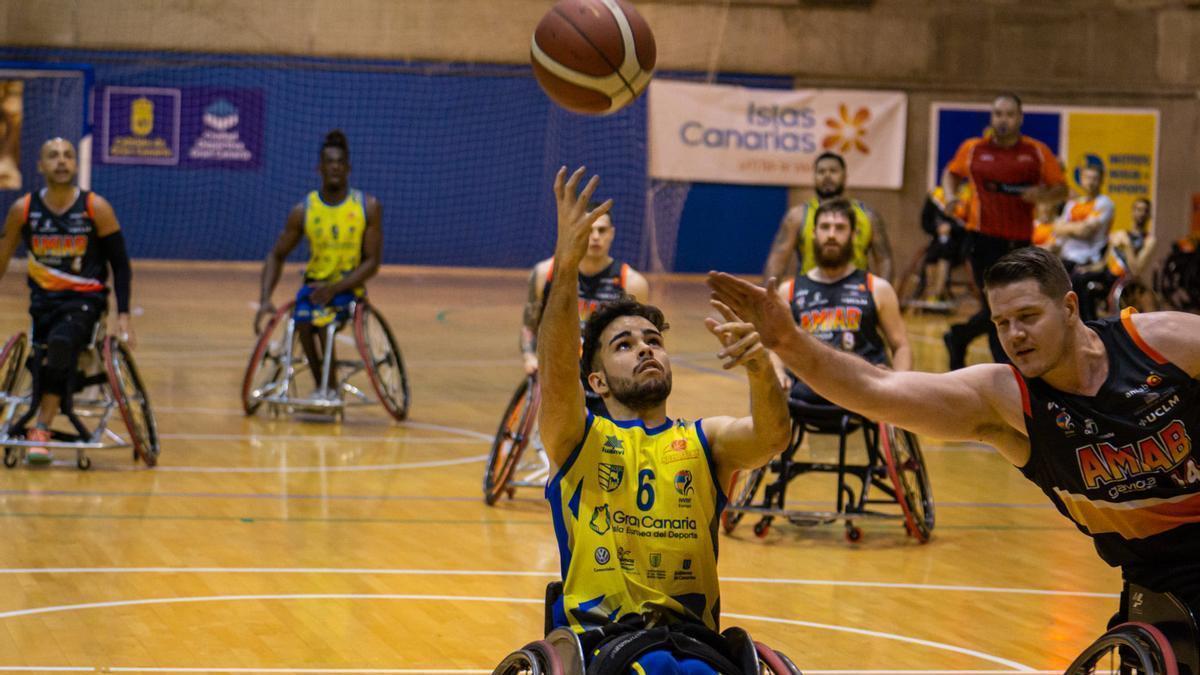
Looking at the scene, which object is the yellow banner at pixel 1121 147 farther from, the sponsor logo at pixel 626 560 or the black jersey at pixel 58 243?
the sponsor logo at pixel 626 560

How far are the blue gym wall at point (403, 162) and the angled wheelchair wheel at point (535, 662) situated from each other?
18999mm

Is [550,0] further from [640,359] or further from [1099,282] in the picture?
[640,359]

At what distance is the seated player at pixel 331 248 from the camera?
1057 cm

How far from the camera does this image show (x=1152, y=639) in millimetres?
3664

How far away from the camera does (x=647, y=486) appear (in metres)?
3.97

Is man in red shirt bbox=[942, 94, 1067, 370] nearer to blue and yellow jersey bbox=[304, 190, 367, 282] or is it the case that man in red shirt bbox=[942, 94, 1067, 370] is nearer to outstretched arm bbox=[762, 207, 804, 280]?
outstretched arm bbox=[762, 207, 804, 280]

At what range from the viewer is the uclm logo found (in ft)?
76.2

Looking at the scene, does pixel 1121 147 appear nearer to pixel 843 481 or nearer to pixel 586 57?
pixel 843 481

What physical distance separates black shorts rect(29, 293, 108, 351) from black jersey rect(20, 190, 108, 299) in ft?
0.12

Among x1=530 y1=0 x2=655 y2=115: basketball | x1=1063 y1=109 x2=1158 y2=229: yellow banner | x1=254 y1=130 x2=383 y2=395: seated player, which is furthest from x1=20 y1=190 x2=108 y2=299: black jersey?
x1=1063 y1=109 x2=1158 y2=229: yellow banner

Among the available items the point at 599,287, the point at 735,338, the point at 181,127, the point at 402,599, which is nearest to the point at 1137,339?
the point at 735,338

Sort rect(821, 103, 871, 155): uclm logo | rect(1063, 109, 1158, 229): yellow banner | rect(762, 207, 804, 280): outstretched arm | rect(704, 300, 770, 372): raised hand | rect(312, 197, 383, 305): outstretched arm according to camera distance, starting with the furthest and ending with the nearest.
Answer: rect(1063, 109, 1158, 229): yellow banner, rect(821, 103, 871, 155): uclm logo, rect(312, 197, 383, 305): outstretched arm, rect(762, 207, 804, 280): outstretched arm, rect(704, 300, 770, 372): raised hand

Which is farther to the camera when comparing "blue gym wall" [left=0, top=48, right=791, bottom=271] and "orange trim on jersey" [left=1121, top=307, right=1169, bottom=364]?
"blue gym wall" [left=0, top=48, right=791, bottom=271]

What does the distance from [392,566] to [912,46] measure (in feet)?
59.5
